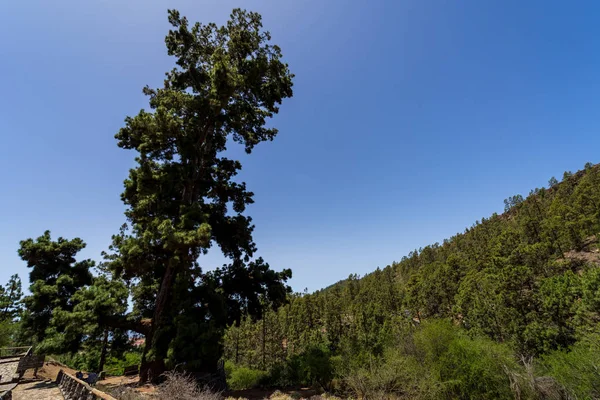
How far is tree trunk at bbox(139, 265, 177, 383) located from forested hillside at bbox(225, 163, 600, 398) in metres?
6.92

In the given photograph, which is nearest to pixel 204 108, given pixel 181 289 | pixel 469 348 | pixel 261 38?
pixel 261 38

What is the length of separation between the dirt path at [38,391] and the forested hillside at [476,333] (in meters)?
10.7

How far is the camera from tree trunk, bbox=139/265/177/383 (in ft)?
42.3

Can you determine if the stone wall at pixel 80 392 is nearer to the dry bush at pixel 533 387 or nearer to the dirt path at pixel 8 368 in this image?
the dirt path at pixel 8 368

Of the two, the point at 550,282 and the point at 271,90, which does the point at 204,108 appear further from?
the point at 550,282

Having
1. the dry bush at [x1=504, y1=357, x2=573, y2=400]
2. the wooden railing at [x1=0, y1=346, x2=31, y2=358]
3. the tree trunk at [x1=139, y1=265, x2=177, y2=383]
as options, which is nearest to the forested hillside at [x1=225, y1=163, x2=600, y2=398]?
the dry bush at [x1=504, y1=357, x2=573, y2=400]

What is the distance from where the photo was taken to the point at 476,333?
32688 millimetres

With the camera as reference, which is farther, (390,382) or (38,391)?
(38,391)

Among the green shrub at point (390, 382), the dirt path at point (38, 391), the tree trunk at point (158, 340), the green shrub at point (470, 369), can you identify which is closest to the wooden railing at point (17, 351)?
→ the dirt path at point (38, 391)

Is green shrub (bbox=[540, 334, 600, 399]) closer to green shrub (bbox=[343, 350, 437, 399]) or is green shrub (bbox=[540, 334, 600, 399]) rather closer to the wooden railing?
green shrub (bbox=[343, 350, 437, 399])

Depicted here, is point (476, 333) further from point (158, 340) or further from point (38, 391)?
point (38, 391)

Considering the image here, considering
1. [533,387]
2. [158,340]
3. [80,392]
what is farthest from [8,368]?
[533,387]

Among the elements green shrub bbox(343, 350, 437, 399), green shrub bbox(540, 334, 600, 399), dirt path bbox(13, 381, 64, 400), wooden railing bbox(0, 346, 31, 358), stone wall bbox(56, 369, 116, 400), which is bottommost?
green shrub bbox(540, 334, 600, 399)

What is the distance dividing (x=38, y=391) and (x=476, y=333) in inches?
1578
